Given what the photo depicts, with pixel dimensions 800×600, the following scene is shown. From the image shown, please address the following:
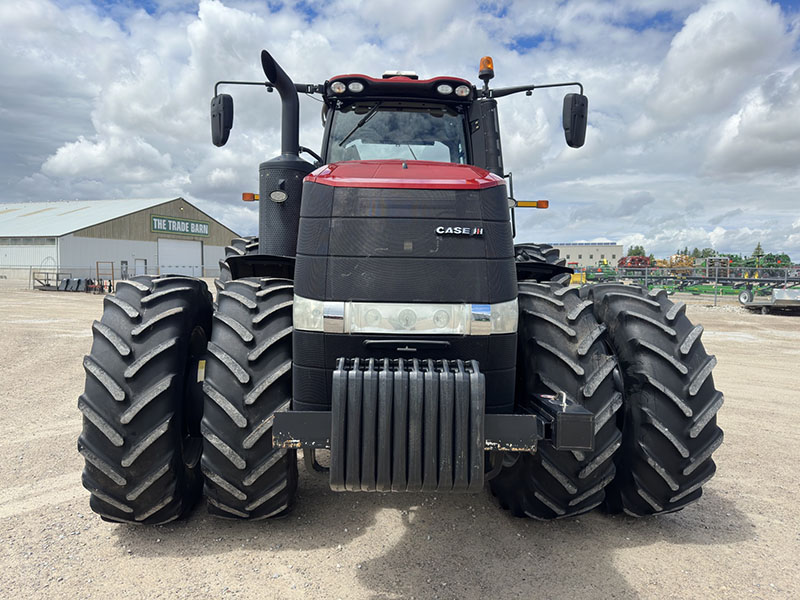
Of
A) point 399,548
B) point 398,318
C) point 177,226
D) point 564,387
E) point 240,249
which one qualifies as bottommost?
point 399,548

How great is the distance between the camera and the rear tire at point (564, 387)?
3027 mm

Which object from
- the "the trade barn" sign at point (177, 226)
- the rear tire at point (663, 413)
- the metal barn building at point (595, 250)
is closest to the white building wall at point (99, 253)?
the "the trade barn" sign at point (177, 226)

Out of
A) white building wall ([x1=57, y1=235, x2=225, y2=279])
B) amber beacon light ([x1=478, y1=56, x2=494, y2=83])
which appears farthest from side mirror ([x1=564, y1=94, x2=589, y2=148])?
white building wall ([x1=57, y1=235, x2=225, y2=279])

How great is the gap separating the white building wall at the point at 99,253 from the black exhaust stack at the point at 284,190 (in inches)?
1417

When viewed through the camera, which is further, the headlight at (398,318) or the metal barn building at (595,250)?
the metal barn building at (595,250)

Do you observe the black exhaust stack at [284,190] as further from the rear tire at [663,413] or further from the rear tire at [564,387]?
the rear tire at [663,413]

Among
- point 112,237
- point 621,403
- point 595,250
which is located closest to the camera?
point 621,403

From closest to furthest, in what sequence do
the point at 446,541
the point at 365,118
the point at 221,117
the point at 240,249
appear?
the point at 446,541 → the point at 221,117 → the point at 365,118 → the point at 240,249

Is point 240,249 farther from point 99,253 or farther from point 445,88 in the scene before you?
point 99,253

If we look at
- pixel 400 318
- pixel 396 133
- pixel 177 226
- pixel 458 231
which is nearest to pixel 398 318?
pixel 400 318

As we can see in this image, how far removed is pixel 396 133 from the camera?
4.47 meters

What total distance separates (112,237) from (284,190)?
43.6m

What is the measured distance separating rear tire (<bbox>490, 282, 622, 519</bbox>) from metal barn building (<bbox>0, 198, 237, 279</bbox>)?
113 feet

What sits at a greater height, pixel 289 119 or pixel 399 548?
pixel 289 119
